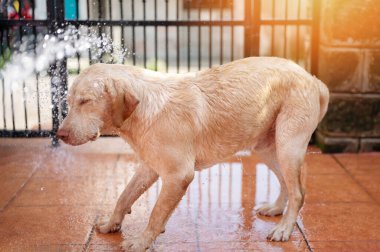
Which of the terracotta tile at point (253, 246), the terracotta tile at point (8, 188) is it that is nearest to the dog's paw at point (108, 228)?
the terracotta tile at point (253, 246)

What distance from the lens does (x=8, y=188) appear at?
6031mm

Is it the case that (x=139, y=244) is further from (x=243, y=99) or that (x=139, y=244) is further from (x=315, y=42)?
(x=315, y=42)

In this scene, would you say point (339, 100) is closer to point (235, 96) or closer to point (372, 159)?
point (372, 159)

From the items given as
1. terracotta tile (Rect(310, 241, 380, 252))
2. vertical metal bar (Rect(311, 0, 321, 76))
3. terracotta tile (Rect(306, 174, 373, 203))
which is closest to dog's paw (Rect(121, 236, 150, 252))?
terracotta tile (Rect(310, 241, 380, 252))

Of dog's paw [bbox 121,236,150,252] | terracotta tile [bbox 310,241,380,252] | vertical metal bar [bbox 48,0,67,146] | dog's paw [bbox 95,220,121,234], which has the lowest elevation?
terracotta tile [bbox 310,241,380,252]

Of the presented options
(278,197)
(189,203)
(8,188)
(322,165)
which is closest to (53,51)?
(8,188)

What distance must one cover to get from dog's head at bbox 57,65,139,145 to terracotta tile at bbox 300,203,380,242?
177 centimetres

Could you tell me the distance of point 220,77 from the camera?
4668mm

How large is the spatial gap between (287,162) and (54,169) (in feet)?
9.34

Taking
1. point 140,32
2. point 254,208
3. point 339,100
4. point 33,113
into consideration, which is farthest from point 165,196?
point 140,32

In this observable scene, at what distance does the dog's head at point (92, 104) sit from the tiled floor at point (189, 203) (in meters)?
0.98

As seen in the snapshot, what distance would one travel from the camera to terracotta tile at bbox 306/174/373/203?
5.72 meters

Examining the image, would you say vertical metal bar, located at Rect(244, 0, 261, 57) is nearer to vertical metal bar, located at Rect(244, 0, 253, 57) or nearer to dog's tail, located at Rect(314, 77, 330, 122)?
vertical metal bar, located at Rect(244, 0, 253, 57)

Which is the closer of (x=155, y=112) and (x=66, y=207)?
(x=155, y=112)
